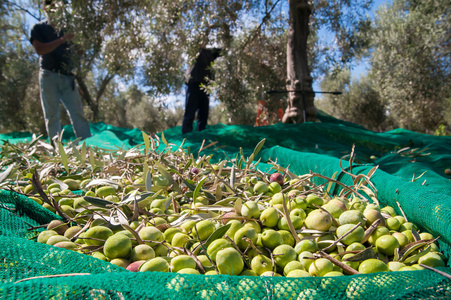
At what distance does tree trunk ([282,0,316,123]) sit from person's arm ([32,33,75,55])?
4.48 metres

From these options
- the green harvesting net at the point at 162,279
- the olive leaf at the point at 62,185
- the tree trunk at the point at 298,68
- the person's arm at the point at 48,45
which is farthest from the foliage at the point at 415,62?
the olive leaf at the point at 62,185

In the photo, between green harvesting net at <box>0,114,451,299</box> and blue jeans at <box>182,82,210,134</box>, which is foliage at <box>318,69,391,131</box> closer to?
blue jeans at <box>182,82,210,134</box>

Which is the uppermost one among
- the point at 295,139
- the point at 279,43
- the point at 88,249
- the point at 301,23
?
the point at 279,43

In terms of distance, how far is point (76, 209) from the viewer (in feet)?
4.71

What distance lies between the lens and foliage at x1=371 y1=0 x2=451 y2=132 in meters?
12.1

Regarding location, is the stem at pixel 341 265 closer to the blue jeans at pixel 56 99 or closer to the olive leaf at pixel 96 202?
the olive leaf at pixel 96 202

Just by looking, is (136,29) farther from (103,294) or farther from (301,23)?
(103,294)

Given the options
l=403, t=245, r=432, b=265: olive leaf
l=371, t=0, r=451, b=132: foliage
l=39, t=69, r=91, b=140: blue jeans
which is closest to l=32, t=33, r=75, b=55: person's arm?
l=39, t=69, r=91, b=140: blue jeans

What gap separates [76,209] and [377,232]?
1331 millimetres

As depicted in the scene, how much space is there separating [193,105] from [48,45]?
324 cm

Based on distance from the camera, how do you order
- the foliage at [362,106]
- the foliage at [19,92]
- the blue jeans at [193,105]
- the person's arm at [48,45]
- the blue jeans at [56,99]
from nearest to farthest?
the person's arm at [48,45] < the blue jeans at [56,99] < the blue jeans at [193,105] < the foliage at [19,92] < the foliage at [362,106]

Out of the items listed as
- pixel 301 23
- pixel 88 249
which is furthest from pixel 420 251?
pixel 301 23

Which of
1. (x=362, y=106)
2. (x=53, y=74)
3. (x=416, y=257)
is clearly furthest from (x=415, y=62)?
(x=416, y=257)

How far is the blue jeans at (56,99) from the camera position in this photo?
5.45 m
